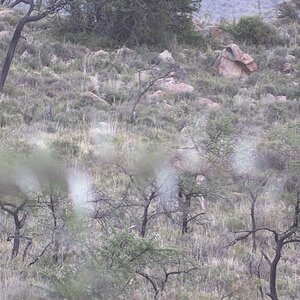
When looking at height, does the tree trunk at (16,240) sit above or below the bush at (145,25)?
above

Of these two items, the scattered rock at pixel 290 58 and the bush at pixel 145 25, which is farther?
the scattered rock at pixel 290 58

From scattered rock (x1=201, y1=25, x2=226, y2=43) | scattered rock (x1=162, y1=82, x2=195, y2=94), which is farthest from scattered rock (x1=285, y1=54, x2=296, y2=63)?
scattered rock (x1=162, y1=82, x2=195, y2=94)

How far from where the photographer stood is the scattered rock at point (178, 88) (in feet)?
50.2

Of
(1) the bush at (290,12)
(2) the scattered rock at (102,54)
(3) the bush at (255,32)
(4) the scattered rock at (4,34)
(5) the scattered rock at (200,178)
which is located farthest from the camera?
(1) the bush at (290,12)

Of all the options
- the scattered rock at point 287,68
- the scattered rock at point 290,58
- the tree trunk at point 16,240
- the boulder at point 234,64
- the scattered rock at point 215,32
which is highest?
the tree trunk at point 16,240

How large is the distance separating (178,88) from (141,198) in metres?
9.70

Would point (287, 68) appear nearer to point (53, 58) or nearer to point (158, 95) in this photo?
point (158, 95)

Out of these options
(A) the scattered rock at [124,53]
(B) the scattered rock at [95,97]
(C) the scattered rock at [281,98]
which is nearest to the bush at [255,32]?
(A) the scattered rock at [124,53]

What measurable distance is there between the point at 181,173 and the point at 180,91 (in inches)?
351

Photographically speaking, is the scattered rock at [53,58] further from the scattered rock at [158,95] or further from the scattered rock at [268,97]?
the scattered rock at [268,97]

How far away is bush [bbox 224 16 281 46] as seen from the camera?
71.4ft

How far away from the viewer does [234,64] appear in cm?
1825

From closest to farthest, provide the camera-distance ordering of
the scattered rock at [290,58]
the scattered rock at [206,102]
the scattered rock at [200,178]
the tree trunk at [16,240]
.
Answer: the tree trunk at [16,240] → the scattered rock at [200,178] → the scattered rock at [206,102] → the scattered rock at [290,58]

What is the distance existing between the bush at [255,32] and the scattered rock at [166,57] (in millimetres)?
4443
